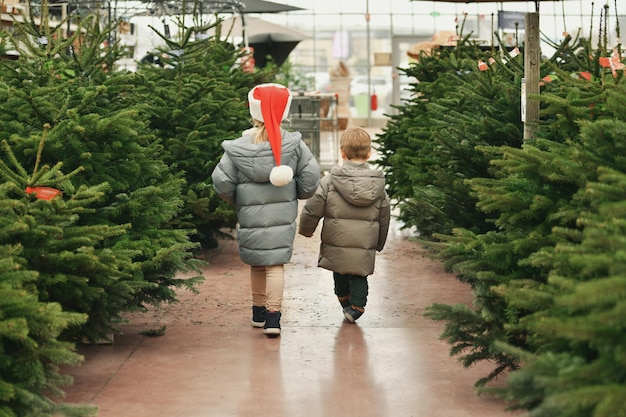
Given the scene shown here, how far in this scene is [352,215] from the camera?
765 cm

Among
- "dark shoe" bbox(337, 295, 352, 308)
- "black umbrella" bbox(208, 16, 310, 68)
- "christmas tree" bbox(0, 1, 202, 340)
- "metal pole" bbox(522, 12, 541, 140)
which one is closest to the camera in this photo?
"christmas tree" bbox(0, 1, 202, 340)

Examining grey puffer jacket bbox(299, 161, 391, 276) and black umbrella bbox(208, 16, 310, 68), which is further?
black umbrella bbox(208, 16, 310, 68)

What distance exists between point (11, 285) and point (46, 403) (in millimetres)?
501

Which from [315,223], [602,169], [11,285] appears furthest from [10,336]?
[315,223]

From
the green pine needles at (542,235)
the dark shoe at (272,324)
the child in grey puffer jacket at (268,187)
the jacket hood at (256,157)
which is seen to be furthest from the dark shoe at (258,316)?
the green pine needles at (542,235)

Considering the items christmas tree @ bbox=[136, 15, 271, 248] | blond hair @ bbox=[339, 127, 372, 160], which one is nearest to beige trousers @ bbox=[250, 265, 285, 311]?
blond hair @ bbox=[339, 127, 372, 160]

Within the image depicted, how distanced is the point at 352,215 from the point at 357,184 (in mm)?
221

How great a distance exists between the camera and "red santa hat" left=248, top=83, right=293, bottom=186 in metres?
7.17

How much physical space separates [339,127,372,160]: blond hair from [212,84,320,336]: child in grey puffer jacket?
365 millimetres

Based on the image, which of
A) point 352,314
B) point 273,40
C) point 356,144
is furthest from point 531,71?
point 273,40

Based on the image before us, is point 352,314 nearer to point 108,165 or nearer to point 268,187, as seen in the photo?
point 268,187

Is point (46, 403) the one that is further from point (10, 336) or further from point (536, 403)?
point (536, 403)

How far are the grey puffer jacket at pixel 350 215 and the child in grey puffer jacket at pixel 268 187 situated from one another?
11.3 inches

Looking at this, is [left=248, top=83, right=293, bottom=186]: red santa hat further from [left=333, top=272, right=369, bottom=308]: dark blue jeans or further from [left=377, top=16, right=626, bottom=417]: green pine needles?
[left=377, top=16, right=626, bottom=417]: green pine needles
